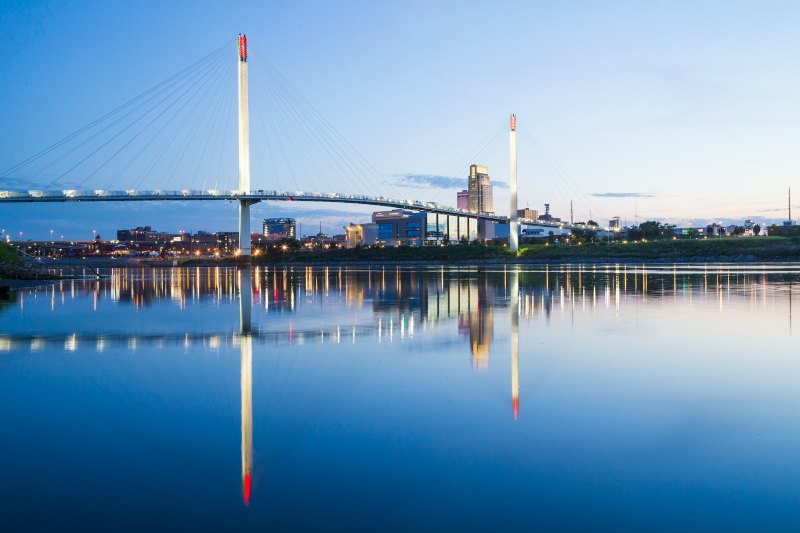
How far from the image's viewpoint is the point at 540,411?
6.92 metres

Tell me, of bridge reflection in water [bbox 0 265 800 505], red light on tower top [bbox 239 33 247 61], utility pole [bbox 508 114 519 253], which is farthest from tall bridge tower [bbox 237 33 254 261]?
bridge reflection in water [bbox 0 265 800 505]

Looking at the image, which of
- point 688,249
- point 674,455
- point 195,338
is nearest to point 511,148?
point 688,249

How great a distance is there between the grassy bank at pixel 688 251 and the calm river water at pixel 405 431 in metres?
74.8

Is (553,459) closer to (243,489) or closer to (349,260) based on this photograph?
(243,489)

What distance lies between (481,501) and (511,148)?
8971 centimetres

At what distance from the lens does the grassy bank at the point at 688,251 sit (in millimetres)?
80500

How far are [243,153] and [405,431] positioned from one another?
72.9 metres

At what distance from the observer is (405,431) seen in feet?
20.5

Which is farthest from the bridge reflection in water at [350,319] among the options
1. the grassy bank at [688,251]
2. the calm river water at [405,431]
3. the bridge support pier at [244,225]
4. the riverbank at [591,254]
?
the grassy bank at [688,251]

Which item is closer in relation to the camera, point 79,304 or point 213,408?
point 213,408

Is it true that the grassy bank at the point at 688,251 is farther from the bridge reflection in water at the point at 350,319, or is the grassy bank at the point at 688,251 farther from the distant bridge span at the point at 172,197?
the bridge reflection in water at the point at 350,319

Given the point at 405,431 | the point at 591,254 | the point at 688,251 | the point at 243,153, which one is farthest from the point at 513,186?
the point at 405,431

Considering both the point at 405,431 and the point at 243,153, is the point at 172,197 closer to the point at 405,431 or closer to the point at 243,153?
the point at 243,153

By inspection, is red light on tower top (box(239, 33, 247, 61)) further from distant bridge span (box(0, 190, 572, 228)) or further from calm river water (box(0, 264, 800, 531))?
calm river water (box(0, 264, 800, 531))
